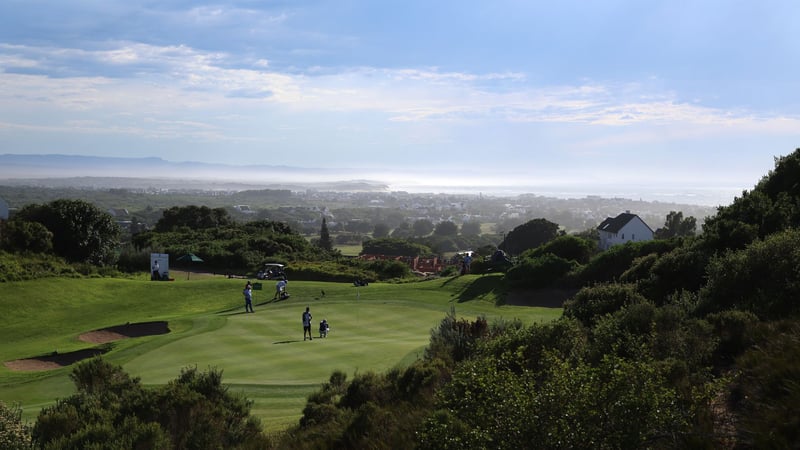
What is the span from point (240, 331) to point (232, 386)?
278 inches

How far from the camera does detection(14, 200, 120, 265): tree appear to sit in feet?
148

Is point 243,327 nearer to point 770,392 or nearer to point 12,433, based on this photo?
point 12,433

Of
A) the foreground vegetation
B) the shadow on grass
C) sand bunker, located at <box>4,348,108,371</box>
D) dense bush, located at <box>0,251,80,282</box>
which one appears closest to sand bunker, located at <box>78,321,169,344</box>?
sand bunker, located at <box>4,348,108,371</box>

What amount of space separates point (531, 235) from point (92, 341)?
5619 centimetres

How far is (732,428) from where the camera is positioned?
645 centimetres

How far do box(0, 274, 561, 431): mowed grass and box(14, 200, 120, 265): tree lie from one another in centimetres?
1271

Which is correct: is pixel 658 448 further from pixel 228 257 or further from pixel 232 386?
pixel 228 257

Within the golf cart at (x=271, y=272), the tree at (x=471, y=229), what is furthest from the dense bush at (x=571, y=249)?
the tree at (x=471, y=229)

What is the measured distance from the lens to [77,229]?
4544cm

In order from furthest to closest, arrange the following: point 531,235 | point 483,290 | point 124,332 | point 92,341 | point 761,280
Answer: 1. point 531,235
2. point 483,290
3. point 124,332
4. point 92,341
5. point 761,280

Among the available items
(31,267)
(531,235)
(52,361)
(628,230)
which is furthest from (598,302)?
(531,235)

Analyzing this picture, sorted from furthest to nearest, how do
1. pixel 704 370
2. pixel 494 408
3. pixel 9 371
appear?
pixel 9 371
pixel 704 370
pixel 494 408

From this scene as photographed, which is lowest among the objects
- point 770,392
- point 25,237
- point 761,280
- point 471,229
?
point 471,229

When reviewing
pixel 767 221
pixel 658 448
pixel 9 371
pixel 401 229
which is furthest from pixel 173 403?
pixel 401 229
